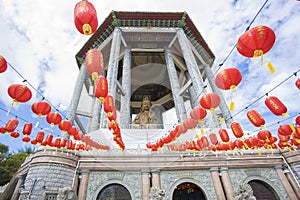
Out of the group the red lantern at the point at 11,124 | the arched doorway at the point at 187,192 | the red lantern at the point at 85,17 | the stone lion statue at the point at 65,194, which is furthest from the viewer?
the arched doorway at the point at 187,192

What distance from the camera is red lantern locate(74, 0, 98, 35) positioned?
121 inches

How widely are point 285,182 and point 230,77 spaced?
31.1ft

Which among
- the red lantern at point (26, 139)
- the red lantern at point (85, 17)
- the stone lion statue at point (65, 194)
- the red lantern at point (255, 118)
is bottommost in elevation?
the stone lion statue at point (65, 194)

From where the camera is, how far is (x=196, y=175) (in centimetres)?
922

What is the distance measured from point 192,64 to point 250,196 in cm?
1112

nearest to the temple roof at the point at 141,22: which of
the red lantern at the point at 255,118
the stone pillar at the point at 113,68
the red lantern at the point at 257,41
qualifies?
the stone pillar at the point at 113,68

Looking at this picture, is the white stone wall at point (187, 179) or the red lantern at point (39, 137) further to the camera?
the white stone wall at point (187, 179)

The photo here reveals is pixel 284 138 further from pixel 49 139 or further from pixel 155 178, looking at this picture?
pixel 49 139

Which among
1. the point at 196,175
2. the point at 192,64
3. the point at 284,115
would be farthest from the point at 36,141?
the point at 192,64

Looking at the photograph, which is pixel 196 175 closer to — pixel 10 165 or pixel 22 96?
pixel 22 96

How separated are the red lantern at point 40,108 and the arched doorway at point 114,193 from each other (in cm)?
570

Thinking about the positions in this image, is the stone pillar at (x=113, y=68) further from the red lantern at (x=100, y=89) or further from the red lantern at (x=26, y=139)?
the red lantern at (x=100, y=89)

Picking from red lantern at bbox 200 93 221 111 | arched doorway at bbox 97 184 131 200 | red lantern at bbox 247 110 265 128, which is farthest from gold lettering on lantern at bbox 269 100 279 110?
arched doorway at bbox 97 184 131 200

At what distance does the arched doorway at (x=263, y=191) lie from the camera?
9117 mm
